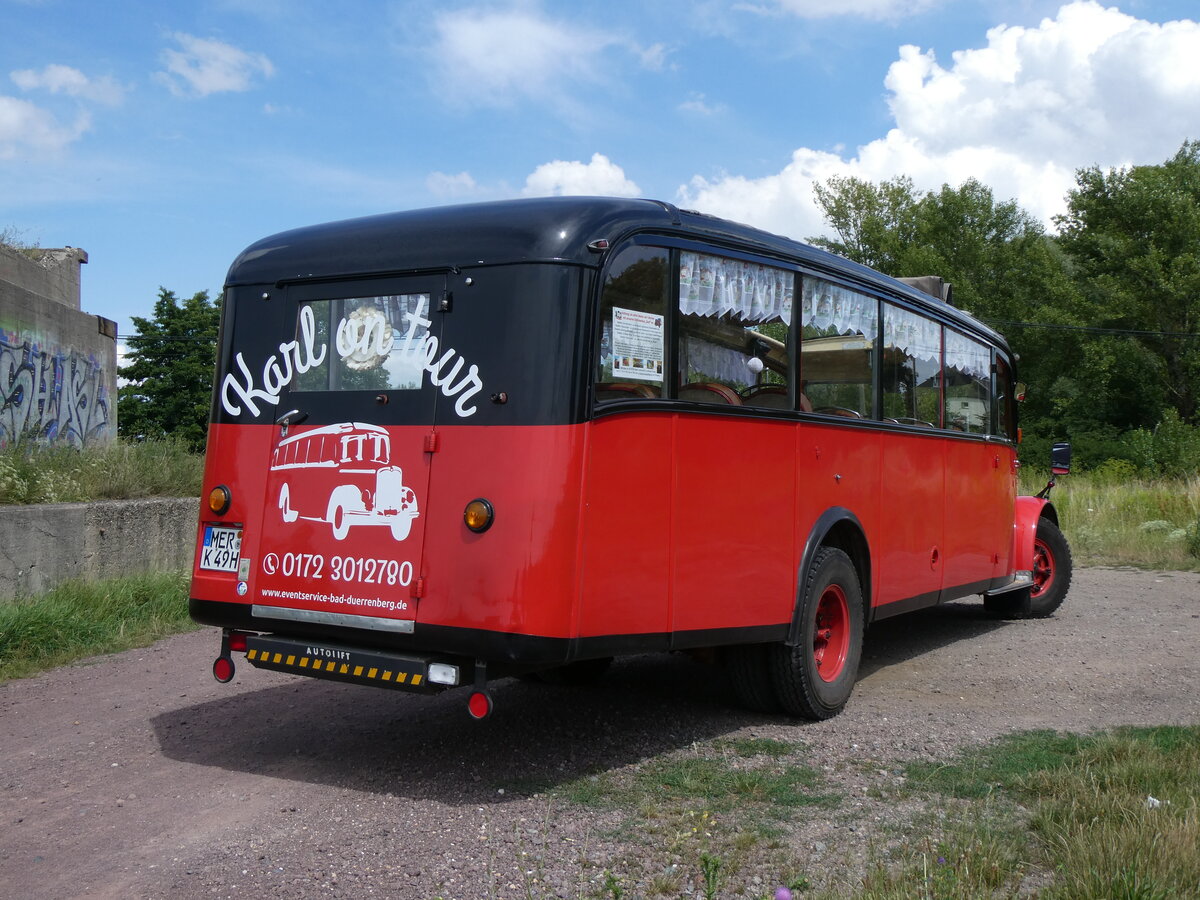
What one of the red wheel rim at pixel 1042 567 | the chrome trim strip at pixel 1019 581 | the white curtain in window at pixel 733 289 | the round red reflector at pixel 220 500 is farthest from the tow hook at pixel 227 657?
the red wheel rim at pixel 1042 567

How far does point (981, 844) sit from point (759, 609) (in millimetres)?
2124

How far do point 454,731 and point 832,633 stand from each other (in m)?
2.30

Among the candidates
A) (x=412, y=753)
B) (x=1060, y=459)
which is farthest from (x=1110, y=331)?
(x=412, y=753)

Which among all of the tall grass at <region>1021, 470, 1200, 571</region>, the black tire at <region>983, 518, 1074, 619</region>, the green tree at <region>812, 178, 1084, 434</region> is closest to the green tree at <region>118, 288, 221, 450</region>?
the green tree at <region>812, 178, 1084, 434</region>

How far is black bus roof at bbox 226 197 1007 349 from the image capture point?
5.04 metres

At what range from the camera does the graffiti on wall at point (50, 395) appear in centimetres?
1274

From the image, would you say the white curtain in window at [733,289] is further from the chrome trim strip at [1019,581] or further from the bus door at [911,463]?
the chrome trim strip at [1019,581]

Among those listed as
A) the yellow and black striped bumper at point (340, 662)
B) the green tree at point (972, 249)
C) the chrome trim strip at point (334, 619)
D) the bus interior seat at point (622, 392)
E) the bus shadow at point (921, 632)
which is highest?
the green tree at point (972, 249)

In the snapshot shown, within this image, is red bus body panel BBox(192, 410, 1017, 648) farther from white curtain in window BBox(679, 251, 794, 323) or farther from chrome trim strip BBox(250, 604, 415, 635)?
white curtain in window BBox(679, 251, 794, 323)

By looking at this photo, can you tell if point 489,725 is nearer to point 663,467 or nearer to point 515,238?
point 663,467

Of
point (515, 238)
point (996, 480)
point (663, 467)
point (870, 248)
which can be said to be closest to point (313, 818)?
point (663, 467)

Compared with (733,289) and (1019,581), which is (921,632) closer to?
(1019,581)

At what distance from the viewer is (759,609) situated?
5.90m

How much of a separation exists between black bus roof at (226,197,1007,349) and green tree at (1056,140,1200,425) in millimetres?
39061
